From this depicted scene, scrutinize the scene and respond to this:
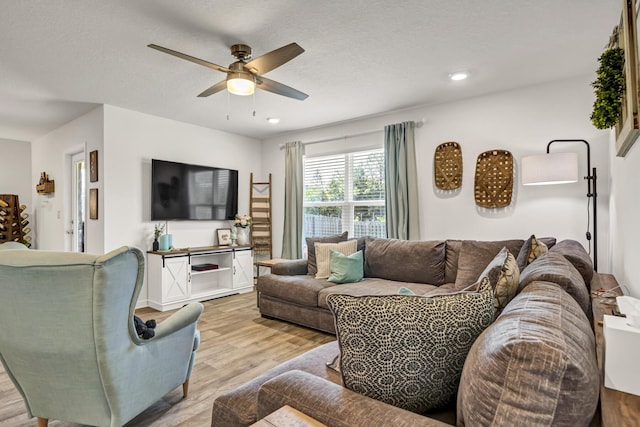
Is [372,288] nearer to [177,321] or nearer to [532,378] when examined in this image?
Answer: [177,321]

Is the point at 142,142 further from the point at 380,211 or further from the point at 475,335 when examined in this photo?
the point at 475,335

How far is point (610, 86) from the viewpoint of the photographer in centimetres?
162

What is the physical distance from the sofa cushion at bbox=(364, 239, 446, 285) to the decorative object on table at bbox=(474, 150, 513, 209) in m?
0.80

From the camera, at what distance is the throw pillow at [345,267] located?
3.52 m

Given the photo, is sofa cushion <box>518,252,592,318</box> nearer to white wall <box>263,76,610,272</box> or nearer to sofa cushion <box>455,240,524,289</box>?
sofa cushion <box>455,240,524,289</box>

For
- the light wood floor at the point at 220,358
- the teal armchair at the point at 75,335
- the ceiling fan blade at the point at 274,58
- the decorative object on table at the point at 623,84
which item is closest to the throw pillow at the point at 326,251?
the light wood floor at the point at 220,358

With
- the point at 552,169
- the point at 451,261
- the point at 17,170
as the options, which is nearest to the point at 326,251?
the point at 451,261

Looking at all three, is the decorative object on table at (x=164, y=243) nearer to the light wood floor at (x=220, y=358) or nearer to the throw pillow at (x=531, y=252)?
the light wood floor at (x=220, y=358)

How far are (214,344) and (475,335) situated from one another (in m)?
2.68

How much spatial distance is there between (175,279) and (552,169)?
4.35 meters

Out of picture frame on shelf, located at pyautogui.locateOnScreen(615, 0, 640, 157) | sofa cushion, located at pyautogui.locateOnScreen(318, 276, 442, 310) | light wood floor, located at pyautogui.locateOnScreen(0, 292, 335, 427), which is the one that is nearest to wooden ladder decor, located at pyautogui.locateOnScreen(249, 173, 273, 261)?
light wood floor, located at pyautogui.locateOnScreen(0, 292, 335, 427)

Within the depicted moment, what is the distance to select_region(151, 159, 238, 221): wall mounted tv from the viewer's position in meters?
4.45

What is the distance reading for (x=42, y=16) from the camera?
223 cm

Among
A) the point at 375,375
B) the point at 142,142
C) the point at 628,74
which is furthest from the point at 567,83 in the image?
the point at 142,142
